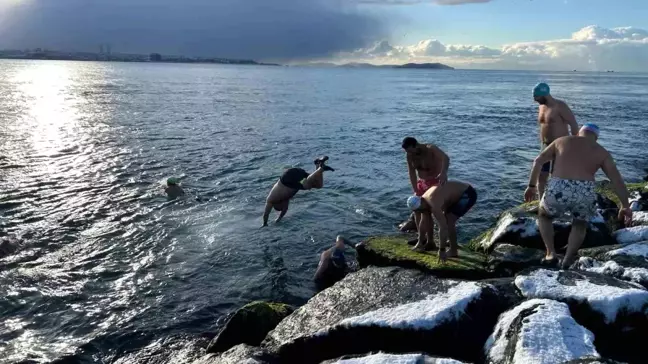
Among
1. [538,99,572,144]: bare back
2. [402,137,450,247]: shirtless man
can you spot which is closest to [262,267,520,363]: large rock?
[402,137,450,247]: shirtless man

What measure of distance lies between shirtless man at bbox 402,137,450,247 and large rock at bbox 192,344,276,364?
13.2 ft

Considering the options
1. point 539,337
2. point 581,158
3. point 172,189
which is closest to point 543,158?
point 581,158

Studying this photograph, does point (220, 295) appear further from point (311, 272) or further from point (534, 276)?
point (534, 276)

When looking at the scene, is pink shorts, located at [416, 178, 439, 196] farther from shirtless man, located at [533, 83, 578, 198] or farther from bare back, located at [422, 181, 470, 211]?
shirtless man, located at [533, 83, 578, 198]

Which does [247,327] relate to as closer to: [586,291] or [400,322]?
[400,322]

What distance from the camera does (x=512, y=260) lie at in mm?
8727

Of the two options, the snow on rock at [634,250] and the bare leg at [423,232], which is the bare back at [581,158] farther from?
the bare leg at [423,232]

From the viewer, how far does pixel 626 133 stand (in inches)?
1174

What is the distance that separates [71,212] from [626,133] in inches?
1146

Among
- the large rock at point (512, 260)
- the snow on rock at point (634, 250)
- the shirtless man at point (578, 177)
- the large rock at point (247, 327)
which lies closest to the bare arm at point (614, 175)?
the shirtless man at point (578, 177)

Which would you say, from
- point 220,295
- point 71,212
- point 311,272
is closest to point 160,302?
point 220,295

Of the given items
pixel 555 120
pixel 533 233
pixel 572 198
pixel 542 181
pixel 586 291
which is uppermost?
pixel 555 120

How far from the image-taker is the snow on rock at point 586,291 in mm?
6367

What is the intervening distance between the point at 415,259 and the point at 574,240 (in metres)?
2.50
